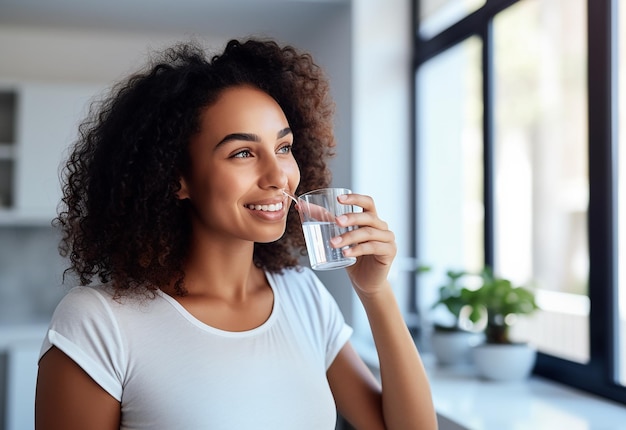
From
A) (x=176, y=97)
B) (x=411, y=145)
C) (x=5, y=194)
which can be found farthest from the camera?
(x=5, y=194)

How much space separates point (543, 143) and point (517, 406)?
626 centimetres

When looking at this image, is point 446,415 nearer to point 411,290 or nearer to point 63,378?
point 63,378

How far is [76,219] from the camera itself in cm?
140

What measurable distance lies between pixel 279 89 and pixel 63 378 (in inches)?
27.8

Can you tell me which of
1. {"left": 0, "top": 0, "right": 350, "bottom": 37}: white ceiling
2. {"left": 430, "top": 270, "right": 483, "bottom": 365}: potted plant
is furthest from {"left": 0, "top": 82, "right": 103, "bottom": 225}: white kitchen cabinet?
Answer: {"left": 430, "top": 270, "right": 483, "bottom": 365}: potted plant

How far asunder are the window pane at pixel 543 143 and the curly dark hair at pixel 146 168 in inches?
232

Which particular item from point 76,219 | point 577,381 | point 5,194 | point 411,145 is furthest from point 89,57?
point 577,381

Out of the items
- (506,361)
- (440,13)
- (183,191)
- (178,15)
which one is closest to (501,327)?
(506,361)

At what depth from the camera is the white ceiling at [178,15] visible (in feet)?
10.8

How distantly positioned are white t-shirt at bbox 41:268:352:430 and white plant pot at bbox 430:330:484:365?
129 cm

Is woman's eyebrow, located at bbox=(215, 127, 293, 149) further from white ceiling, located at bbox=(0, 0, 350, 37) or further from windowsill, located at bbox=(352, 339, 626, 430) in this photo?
white ceiling, located at bbox=(0, 0, 350, 37)

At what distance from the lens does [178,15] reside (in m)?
3.50

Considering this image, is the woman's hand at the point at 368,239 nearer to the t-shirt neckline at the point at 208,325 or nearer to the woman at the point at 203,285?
the woman at the point at 203,285

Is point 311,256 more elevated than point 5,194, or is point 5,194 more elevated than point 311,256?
point 5,194
